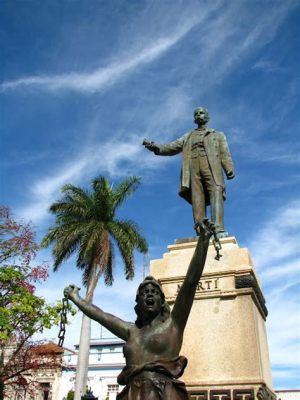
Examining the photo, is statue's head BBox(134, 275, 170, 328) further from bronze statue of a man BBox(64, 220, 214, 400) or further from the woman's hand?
the woman's hand

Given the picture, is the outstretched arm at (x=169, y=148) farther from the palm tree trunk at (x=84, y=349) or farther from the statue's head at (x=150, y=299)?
the palm tree trunk at (x=84, y=349)

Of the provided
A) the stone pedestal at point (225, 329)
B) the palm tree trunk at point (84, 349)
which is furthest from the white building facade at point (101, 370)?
the stone pedestal at point (225, 329)

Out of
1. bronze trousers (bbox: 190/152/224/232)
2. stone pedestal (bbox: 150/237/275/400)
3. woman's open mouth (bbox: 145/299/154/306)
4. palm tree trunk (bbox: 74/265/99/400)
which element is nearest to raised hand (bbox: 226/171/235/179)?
bronze trousers (bbox: 190/152/224/232)

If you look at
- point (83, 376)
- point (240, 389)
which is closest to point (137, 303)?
point (240, 389)

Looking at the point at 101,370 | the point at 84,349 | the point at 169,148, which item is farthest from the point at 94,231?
the point at 101,370

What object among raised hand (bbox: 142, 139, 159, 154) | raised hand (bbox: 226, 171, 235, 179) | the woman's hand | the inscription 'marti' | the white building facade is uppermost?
the white building facade

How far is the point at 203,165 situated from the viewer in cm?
628

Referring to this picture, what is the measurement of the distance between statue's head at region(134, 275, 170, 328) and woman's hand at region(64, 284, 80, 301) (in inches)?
21.4

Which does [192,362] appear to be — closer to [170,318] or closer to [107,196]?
[170,318]

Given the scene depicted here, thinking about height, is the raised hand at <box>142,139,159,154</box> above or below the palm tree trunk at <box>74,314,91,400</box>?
below

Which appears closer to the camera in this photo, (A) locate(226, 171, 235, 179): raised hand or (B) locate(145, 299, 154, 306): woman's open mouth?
(B) locate(145, 299, 154, 306): woman's open mouth

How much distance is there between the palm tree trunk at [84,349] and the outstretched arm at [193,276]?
1909 centimetres

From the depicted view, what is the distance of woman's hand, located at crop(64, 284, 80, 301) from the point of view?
348cm

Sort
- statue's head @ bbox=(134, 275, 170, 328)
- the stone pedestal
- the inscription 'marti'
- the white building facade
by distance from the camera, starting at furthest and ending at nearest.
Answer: the white building facade < the inscription 'marti' < the stone pedestal < statue's head @ bbox=(134, 275, 170, 328)
